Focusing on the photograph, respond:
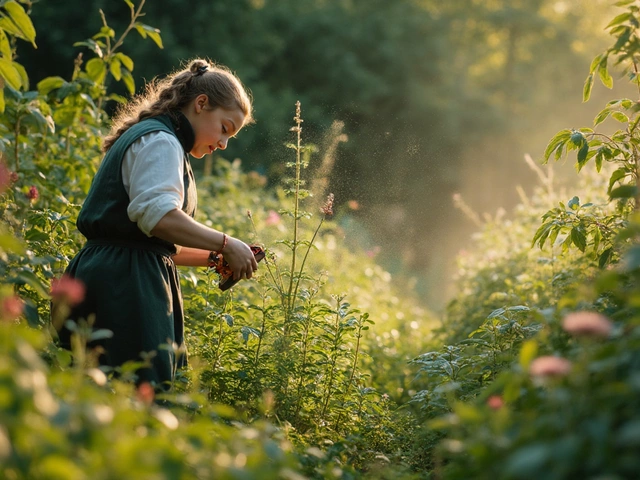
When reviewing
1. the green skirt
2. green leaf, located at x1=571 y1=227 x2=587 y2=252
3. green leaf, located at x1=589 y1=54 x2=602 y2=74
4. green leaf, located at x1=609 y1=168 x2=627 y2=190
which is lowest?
the green skirt

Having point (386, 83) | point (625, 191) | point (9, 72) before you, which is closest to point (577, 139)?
point (625, 191)

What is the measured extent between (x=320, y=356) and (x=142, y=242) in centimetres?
115

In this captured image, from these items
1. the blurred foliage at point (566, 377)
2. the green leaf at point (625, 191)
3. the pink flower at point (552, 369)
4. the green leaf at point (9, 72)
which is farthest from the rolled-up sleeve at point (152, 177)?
the pink flower at point (552, 369)

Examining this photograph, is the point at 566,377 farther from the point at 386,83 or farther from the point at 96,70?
the point at 386,83

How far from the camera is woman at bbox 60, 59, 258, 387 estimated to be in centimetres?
249

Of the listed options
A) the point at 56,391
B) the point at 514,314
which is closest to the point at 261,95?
the point at 514,314

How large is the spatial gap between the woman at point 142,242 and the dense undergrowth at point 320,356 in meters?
0.15

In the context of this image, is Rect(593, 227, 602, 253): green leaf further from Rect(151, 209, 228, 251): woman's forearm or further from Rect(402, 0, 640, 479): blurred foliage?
Rect(151, 209, 228, 251): woman's forearm

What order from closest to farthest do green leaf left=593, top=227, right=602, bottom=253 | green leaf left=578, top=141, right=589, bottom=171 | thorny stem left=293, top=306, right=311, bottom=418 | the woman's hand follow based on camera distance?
1. the woman's hand
2. green leaf left=578, top=141, right=589, bottom=171
3. green leaf left=593, top=227, right=602, bottom=253
4. thorny stem left=293, top=306, right=311, bottom=418

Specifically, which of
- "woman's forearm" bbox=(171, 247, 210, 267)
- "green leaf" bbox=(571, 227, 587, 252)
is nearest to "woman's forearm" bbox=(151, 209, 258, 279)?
"woman's forearm" bbox=(171, 247, 210, 267)

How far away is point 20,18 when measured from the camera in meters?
2.53

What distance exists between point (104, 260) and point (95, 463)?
5.00ft

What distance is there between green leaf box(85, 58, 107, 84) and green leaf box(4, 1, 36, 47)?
1.47 meters

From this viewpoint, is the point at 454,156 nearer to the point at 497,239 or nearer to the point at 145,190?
the point at 497,239
